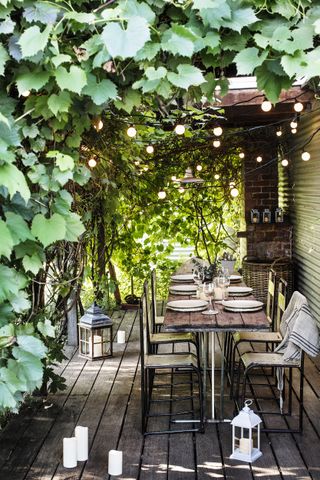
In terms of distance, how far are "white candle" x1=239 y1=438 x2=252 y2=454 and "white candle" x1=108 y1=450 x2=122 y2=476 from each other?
784 mm

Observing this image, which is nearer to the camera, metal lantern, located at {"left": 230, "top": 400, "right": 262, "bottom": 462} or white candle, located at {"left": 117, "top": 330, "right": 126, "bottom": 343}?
metal lantern, located at {"left": 230, "top": 400, "right": 262, "bottom": 462}

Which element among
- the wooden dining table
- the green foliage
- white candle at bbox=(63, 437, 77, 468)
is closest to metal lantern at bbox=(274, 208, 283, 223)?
the wooden dining table

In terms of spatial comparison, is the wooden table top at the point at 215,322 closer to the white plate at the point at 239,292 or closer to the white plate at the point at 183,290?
the white plate at the point at 239,292

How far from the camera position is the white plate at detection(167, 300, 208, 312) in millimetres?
5375

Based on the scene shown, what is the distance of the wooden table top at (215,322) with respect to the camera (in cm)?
482

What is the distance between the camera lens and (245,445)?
4363mm

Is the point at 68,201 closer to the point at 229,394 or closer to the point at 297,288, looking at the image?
the point at 229,394

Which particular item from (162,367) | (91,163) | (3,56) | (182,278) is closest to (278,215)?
(182,278)

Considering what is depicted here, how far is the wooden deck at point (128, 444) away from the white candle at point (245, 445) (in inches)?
3.3

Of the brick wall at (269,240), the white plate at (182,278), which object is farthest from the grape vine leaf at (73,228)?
the brick wall at (269,240)

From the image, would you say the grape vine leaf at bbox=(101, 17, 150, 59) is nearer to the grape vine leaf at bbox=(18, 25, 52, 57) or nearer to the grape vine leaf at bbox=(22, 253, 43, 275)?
the grape vine leaf at bbox=(18, 25, 52, 57)

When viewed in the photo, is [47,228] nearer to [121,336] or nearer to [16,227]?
[16,227]

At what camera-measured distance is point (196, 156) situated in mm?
10148

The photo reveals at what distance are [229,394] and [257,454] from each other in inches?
51.7
